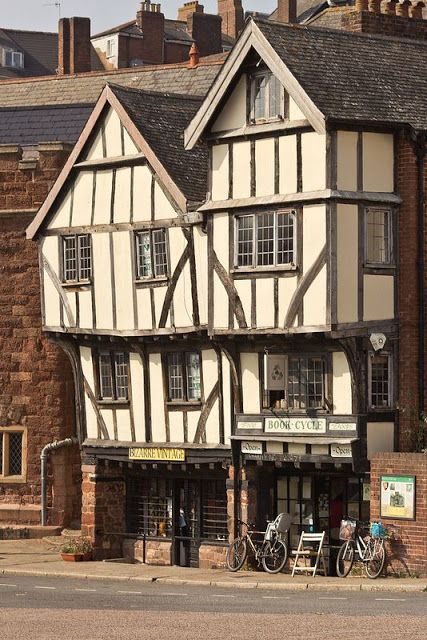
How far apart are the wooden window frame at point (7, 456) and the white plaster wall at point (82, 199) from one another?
5.99 metres

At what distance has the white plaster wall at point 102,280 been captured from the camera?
39.6m

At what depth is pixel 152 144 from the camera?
126 feet

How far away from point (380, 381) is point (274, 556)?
4073mm

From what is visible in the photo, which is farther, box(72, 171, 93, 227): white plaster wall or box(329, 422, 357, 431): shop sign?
box(72, 171, 93, 227): white plaster wall

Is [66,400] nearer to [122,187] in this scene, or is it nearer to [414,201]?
[122,187]

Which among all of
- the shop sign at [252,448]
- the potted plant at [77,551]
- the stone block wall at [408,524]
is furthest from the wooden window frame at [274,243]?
the potted plant at [77,551]

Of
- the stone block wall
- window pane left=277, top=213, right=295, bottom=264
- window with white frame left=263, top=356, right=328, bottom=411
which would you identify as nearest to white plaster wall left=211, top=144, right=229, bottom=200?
window pane left=277, top=213, right=295, bottom=264

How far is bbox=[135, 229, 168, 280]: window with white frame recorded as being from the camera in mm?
38562

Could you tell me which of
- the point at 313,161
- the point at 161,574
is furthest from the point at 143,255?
the point at 161,574

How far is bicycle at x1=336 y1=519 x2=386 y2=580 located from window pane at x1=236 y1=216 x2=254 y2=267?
5.36 metres

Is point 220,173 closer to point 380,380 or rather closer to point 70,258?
point 380,380

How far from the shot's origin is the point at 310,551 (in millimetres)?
36312

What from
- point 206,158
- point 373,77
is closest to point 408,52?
point 373,77

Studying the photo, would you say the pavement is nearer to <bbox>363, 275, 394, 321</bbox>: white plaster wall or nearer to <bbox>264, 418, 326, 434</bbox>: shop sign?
<bbox>264, 418, 326, 434</bbox>: shop sign
